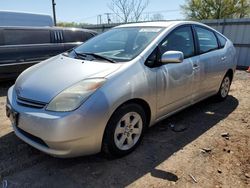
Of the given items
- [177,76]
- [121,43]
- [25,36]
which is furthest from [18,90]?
[25,36]

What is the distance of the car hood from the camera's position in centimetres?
273

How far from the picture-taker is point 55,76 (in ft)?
9.74

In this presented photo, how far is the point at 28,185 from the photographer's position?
261 cm

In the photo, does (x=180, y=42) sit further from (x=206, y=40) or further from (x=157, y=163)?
(x=157, y=163)

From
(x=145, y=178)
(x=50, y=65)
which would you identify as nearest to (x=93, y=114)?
(x=145, y=178)

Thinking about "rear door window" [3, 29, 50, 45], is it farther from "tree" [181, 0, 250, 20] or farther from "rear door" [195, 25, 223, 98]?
"tree" [181, 0, 250, 20]

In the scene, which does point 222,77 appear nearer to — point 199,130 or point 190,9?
point 199,130

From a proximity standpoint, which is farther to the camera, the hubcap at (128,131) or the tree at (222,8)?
the tree at (222,8)

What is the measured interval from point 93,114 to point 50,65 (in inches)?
46.8

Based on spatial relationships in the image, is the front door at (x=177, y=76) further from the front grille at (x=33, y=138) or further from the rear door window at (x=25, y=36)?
the rear door window at (x=25, y=36)

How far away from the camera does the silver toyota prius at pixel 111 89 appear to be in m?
2.58

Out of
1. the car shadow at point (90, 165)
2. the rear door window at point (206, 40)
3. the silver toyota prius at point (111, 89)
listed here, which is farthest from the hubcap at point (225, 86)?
the car shadow at point (90, 165)

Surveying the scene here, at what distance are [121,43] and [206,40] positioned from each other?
171cm

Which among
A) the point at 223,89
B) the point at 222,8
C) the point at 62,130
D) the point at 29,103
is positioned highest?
the point at 222,8
